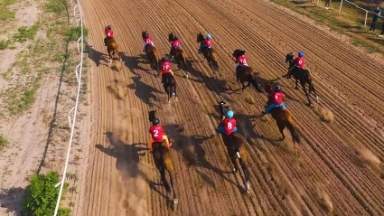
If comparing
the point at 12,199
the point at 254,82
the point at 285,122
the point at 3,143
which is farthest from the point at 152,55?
the point at 12,199

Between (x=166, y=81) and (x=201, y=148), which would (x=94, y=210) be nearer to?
(x=201, y=148)

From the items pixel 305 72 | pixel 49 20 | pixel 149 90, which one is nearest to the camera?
pixel 305 72

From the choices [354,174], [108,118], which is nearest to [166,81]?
[108,118]

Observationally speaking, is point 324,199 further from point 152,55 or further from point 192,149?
point 152,55

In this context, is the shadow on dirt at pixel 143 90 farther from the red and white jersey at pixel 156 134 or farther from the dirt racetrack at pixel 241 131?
the red and white jersey at pixel 156 134

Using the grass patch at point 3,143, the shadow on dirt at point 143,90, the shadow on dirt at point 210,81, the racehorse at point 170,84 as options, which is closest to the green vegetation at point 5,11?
the shadow on dirt at point 143,90

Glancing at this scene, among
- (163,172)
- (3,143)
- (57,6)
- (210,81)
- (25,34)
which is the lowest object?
(3,143)
